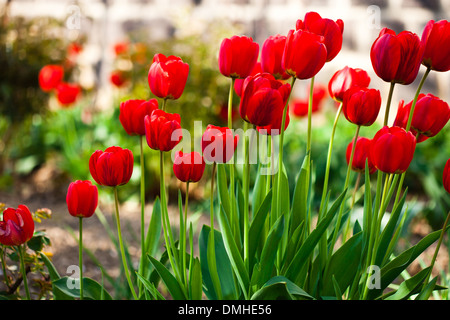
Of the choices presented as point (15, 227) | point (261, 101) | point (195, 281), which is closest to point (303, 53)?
point (261, 101)

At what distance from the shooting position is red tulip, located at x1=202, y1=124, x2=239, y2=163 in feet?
3.77

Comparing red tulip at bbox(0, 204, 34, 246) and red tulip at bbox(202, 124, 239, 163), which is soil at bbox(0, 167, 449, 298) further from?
red tulip at bbox(202, 124, 239, 163)

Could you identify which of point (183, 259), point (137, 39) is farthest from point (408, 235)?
point (137, 39)

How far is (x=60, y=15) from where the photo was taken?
5461 millimetres

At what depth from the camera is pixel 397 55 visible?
1.12 meters

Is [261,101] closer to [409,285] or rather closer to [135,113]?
[135,113]

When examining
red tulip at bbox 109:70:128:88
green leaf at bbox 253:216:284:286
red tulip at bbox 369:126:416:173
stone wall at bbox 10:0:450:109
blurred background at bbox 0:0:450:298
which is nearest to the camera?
red tulip at bbox 369:126:416:173

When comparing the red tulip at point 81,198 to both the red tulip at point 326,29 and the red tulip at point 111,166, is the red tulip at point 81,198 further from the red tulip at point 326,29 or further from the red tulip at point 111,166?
the red tulip at point 326,29

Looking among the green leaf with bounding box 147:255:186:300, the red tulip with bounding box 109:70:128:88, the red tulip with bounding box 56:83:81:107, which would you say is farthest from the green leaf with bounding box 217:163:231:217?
the red tulip with bounding box 109:70:128:88

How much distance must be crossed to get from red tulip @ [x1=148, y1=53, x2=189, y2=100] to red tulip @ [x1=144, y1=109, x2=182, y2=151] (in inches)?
3.4

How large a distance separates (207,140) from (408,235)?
2.16 m

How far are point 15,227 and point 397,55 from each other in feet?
3.03

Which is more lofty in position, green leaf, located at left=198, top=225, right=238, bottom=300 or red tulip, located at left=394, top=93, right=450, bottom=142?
red tulip, located at left=394, top=93, right=450, bottom=142
